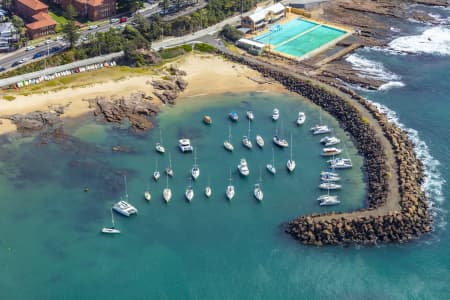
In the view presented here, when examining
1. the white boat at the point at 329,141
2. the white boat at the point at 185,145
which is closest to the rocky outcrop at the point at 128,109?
the white boat at the point at 185,145

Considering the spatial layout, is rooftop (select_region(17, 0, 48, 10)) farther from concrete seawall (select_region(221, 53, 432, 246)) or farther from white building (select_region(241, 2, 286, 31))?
concrete seawall (select_region(221, 53, 432, 246))

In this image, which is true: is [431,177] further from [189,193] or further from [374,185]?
[189,193]

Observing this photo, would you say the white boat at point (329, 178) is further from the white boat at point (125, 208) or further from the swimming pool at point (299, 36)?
the swimming pool at point (299, 36)

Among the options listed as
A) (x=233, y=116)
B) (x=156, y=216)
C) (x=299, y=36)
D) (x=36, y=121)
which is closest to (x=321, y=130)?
(x=233, y=116)

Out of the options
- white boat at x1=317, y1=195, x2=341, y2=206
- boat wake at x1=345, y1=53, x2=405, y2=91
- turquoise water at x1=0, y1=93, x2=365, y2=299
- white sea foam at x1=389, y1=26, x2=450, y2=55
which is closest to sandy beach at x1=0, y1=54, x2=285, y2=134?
turquoise water at x1=0, y1=93, x2=365, y2=299

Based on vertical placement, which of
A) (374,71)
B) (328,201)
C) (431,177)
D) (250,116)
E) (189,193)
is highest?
(374,71)

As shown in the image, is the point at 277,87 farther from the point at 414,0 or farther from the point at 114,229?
the point at 414,0
